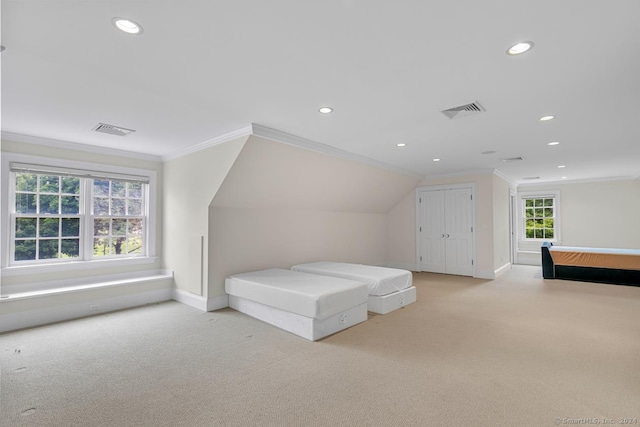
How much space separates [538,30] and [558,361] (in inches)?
105

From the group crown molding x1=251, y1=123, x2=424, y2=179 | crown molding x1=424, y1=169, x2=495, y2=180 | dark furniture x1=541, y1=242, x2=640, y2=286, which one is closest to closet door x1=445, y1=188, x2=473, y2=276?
crown molding x1=424, y1=169, x2=495, y2=180

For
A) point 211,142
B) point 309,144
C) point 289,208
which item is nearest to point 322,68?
point 309,144

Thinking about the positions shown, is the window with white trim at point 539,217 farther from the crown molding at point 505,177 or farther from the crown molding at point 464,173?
the crown molding at point 464,173

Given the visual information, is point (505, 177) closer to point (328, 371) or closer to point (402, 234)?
point (402, 234)

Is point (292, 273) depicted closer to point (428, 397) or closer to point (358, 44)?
point (428, 397)

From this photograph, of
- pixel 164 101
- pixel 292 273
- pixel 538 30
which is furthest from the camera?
pixel 292 273

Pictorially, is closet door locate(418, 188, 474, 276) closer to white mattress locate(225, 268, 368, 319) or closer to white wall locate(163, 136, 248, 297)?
white mattress locate(225, 268, 368, 319)

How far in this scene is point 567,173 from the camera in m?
7.13

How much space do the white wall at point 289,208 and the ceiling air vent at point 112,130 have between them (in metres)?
1.34

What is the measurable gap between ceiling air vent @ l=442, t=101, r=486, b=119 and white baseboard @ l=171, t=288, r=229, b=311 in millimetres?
3692

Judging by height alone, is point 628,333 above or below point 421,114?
below

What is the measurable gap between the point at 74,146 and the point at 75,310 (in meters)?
2.23

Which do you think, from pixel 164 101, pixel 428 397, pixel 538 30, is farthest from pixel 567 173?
pixel 164 101

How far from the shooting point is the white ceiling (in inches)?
67.8
